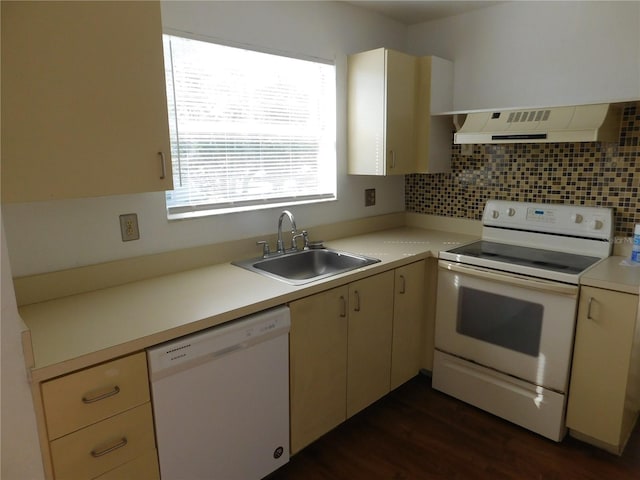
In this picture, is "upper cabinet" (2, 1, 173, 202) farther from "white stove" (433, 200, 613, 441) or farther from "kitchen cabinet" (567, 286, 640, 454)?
"kitchen cabinet" (567, 286, 640, 454)

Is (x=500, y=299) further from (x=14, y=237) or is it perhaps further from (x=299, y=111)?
(x=14, y=237)

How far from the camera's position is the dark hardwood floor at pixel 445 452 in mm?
2002

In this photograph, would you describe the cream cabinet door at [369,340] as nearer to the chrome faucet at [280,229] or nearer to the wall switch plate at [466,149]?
the chrome faucet at [280,229]

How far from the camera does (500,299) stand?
227 cm

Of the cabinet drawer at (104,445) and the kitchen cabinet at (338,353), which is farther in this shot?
the kitchen cabinet at (338,353)

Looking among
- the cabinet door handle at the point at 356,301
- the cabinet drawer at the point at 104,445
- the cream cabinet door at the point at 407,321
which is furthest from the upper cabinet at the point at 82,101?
the cream cabinet door at the point at 407,321

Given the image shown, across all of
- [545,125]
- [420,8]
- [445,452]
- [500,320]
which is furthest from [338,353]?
[420,8]

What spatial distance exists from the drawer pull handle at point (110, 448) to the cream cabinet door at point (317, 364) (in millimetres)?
711

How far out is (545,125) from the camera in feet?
7.35

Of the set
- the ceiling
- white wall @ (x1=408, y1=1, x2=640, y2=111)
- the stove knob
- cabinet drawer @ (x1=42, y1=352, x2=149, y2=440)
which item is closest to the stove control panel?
the stove knob

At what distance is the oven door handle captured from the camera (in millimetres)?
2025

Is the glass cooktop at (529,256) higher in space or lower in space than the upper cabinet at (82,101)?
lower

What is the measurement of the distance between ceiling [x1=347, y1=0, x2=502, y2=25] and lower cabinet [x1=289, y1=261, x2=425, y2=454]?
5.34 ft

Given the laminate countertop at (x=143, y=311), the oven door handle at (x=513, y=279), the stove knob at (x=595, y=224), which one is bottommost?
the oven door handle at (x=513, y=279)
